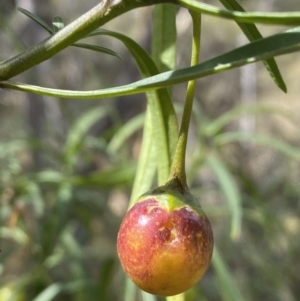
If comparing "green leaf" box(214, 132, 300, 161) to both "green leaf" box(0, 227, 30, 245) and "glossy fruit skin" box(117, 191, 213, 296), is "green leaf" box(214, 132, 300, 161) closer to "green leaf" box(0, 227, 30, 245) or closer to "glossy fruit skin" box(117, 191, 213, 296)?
"green leaf" box(0, 227, 30, 245)

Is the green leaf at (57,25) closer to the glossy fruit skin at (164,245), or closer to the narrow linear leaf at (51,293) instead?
the glossy fruit skin at (164,245)

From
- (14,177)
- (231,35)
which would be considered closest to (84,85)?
(231,35)

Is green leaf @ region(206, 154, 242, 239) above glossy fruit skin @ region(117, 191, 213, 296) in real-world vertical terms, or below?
below

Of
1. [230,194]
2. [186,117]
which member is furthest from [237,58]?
[230,194]

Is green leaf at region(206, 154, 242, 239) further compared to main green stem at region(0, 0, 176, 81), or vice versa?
green leaf at region(206, 154, 242, 239)

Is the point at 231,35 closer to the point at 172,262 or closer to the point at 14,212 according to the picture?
the point at 14,212

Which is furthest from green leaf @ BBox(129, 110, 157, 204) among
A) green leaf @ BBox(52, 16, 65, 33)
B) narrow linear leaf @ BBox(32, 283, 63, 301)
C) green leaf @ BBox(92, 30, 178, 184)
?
narrow linear leaf @ BBox(32, 283, 63, 301)

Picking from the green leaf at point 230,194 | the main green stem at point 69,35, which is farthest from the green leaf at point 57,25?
the green leaf at point 230,194

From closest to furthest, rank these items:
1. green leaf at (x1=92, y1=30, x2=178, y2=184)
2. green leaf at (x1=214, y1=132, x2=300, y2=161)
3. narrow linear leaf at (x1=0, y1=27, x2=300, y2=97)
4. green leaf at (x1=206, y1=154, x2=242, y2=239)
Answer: narrow linear leaf at (x1=0, y1=27, x2=300, y2=97) < green leaf at (x1=92, y1=30, x2=178, y2=184) < green leaf at (x1=206, y1=154, x2=242, y2=239) < green leaf at (x1=214, y1=132, x2=300, y2=161)
